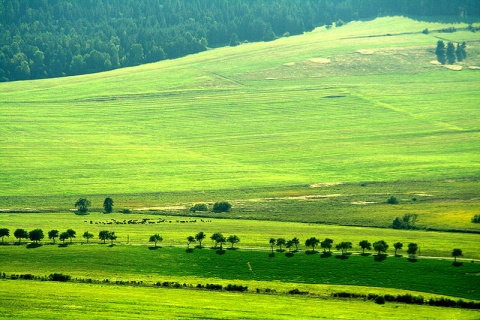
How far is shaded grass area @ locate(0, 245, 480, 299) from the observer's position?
12350 centimetres

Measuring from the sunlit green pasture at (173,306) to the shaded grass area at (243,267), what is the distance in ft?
26.5

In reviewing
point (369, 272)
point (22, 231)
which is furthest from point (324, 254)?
point (22, 231)

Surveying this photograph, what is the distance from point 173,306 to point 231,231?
126 ft

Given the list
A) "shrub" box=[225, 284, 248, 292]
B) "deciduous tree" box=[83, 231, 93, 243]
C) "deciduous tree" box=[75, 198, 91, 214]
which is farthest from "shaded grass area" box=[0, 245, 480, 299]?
"deciduous tree" box=[75, 198, 91, 214]

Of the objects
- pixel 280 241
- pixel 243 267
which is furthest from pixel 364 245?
pixel 243 267

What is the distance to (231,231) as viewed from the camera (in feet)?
488

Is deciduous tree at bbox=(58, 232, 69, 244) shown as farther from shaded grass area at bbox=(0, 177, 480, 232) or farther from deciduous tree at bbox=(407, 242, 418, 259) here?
deciduous tree at bbox=(407, 242, 418, 259)

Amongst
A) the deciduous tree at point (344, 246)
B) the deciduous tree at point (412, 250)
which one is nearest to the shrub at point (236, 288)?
the deciduous tree at point (344, 246)

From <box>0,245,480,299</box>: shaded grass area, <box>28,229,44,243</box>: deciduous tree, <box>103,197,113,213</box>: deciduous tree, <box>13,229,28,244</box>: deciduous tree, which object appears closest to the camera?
<box>0,245,480,299</box>: shaded grass area

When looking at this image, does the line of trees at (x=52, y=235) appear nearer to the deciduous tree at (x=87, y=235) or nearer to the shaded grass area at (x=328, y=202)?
the deciduous tree at (x=87, y=235)

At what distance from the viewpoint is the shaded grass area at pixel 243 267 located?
124m

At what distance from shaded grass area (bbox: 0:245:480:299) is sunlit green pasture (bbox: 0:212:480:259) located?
539 cm

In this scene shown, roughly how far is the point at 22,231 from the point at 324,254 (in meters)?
50.4

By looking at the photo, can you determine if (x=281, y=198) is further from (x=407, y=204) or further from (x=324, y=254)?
(x=324, y=254)
